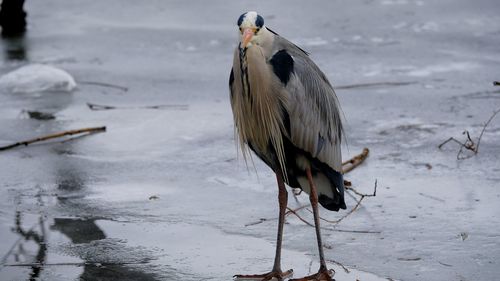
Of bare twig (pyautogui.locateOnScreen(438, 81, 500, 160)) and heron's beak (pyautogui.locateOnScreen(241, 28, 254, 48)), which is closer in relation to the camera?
heron's beak (pyautogui.locateOnScreen(241, 28, 254, 48))

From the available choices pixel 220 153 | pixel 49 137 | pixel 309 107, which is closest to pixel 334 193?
pixel 309 107

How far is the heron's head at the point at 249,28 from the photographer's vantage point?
4.19 m

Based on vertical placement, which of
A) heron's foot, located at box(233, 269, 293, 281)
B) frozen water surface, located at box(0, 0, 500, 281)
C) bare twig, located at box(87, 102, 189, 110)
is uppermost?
heron's foot, located at box(233, 269, 293, 281)

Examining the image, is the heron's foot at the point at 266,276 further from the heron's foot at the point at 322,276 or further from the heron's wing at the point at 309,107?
the heron's wing at the point at 309,107

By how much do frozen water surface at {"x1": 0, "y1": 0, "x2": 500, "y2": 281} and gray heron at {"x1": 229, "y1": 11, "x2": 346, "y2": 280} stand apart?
1.01 ft

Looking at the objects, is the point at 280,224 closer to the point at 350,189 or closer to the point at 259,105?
the point at 259,105

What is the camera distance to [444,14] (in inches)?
404

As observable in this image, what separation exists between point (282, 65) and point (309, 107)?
12.0 inches

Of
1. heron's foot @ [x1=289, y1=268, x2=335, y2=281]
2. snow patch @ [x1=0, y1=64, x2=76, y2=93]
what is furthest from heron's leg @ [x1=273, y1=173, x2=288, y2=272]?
snow patch @ [x1=0, y1=64, x2=76, y2=93]

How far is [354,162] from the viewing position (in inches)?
235

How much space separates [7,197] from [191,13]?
18.8ft

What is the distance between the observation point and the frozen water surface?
4609mm

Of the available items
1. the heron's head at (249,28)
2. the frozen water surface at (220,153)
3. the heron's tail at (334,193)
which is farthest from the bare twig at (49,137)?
the heron's head at (249,28)

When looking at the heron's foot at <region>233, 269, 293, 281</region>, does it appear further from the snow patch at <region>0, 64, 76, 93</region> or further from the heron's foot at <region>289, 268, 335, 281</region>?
the snow patch at <region>0, 64, 76, 93</region>
